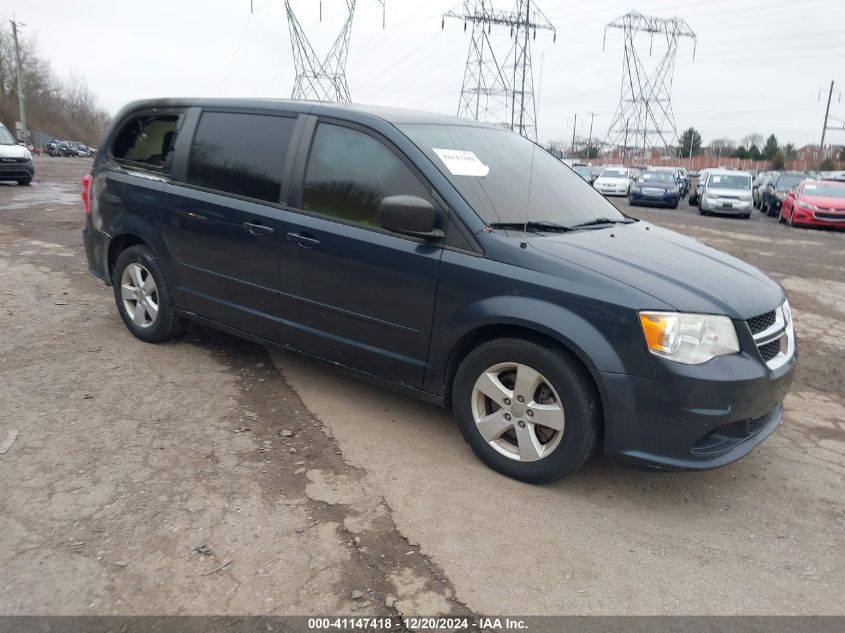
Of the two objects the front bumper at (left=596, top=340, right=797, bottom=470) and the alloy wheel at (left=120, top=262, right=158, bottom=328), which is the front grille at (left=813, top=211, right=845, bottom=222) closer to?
the front bumper at (left=596, top=340, right=797, bottom=470)

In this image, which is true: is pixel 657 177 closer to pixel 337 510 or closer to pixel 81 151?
pixel 337 510

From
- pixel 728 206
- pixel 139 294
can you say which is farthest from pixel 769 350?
pixel 728 206

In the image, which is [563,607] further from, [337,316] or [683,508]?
[337,316]

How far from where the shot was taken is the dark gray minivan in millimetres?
3068

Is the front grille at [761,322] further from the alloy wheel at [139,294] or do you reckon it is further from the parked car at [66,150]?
the parked car at [66,150]

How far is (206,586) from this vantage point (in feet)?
8.29

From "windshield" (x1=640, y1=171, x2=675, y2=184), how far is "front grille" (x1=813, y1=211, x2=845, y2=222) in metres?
7.72

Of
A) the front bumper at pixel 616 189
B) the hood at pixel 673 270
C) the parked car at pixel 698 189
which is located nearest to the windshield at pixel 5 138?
the hood at pixel 673 270

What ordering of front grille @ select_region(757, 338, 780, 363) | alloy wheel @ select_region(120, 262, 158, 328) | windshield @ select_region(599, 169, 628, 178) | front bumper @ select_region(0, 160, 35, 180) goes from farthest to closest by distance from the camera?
windshield @ select_region(599, 169, 628, 178)
front bumper @ select_region(0, 160, 35, 180)
alloy wheel @ select_region(120, 262, 158, 328)
front grille @ select_region(757, 338, 780, 363)

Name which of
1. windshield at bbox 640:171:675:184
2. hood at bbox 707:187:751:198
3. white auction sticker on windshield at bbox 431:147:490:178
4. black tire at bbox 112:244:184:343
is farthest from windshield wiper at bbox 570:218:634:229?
windshield at bbox 640:171:675:184

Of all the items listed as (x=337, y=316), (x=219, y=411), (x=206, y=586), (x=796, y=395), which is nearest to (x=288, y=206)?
(x=337, y=316)

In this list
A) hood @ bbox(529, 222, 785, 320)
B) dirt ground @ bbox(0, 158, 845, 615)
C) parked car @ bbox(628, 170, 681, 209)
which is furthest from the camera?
parked car @ bbox(628, 170, 681, 209)

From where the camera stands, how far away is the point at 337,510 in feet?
10.1

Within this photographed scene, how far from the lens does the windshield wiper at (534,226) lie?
3570 millimetres
